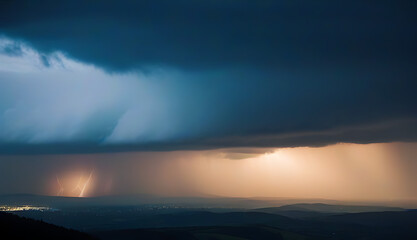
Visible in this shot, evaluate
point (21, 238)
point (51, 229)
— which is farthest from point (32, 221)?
point (21, 238)

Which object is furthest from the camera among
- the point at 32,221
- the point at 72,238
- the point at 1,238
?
the point at 32,221

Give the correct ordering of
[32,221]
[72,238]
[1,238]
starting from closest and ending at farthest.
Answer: [1,238], [72,238], [32,221]

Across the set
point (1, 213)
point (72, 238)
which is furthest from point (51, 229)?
point (1, 213)

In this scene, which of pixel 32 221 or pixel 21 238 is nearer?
pixel 21 238

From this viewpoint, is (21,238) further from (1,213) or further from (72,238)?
(1,213)

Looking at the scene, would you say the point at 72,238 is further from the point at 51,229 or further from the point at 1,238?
the point at 1,238

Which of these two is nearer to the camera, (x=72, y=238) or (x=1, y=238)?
(x=1, y=238)
